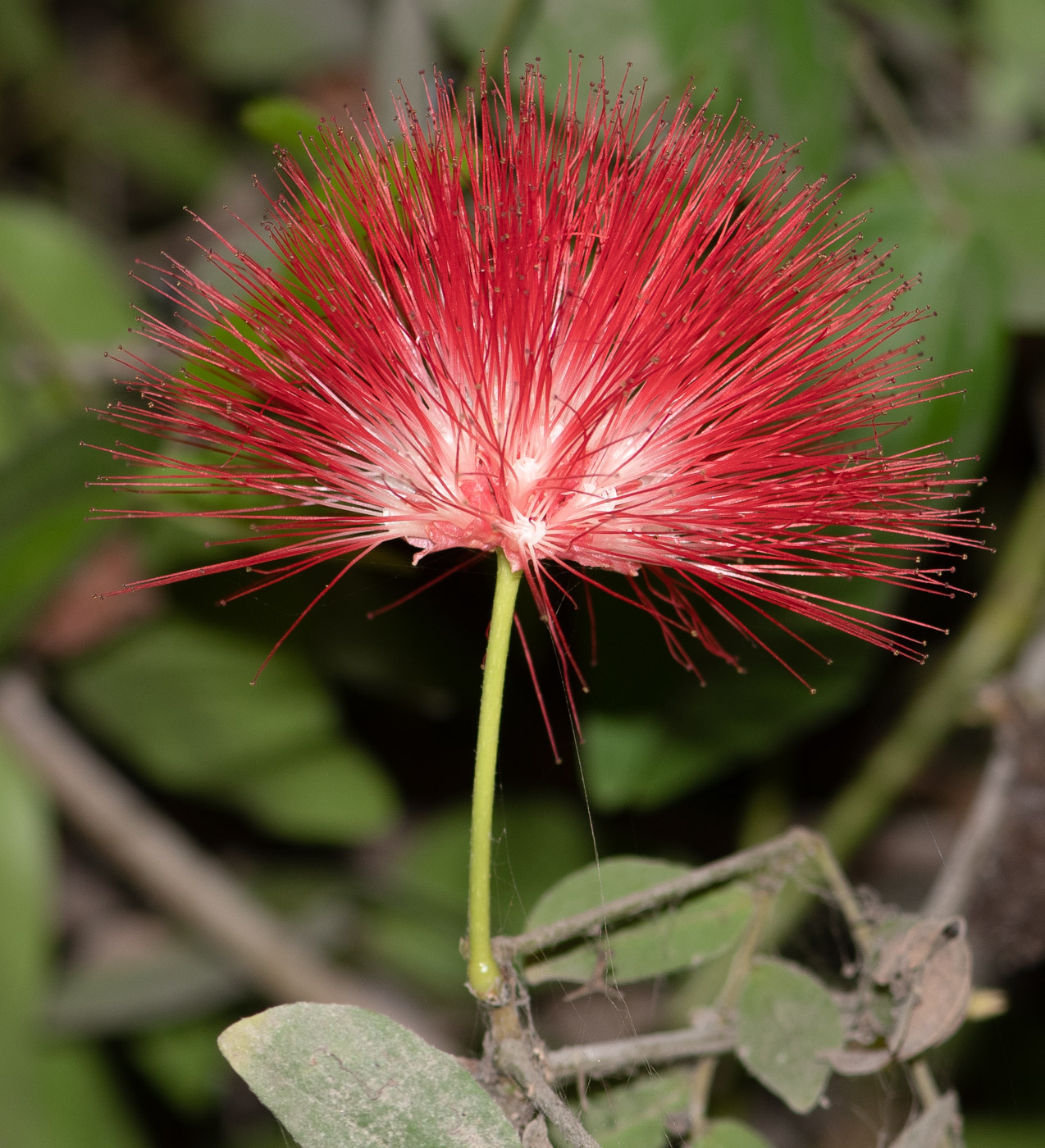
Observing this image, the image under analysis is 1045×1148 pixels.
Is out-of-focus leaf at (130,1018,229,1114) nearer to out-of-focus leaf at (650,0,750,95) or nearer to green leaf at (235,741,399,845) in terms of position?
green leaf at (235,741,399,845)

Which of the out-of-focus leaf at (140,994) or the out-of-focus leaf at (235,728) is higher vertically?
the out-of-focus leaf at (235,728)

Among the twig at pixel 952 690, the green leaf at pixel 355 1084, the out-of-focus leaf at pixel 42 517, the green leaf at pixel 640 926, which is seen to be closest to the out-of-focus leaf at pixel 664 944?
the green leaf at pixel 640 926

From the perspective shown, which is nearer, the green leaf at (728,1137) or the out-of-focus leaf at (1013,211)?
the green leaf at (728,1137)

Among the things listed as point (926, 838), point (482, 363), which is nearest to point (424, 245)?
point (482, 363)

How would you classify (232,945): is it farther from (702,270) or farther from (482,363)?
(702,270)

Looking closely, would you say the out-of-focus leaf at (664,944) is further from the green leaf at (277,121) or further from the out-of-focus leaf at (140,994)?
the out-of-focus leaf at (140,994)

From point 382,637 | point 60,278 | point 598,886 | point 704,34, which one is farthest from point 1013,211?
point 60,278

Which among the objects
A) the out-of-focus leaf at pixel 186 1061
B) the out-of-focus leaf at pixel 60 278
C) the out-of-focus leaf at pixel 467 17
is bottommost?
the out-of-focus leaf at pixel 186 1061

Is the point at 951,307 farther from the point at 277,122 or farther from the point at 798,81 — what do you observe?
the point at 277,122
